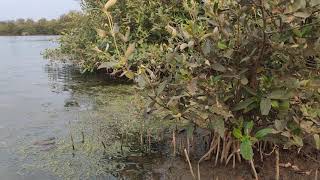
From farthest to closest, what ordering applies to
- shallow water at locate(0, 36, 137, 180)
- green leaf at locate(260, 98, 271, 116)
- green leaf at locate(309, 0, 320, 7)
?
1. shallow water at locate(0, 36, 137, 180)
2. green leaf at locate(260, 98, 271, 116)
3. green leaf at locate(309, 0, 320, 7)

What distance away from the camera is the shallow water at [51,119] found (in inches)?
174

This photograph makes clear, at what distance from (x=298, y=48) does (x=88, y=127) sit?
3.35 m

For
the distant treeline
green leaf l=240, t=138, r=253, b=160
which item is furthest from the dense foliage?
the distant treeline

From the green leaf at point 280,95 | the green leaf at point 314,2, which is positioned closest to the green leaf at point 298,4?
the green leaf at point 314,2

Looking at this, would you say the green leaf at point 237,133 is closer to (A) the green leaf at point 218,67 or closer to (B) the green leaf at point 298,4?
(A) the green leaf at point 218,67

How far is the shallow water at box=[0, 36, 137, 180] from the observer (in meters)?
4.42

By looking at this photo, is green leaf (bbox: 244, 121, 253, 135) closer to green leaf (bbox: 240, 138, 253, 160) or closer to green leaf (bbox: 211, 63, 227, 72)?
green leaf (bbox: 240, 138, 253, 160)

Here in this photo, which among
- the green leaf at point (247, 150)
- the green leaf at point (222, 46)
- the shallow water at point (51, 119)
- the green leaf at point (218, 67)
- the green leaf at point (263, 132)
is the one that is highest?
the green leaf at point (222, 46)

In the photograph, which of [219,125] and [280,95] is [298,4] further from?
[219,125]

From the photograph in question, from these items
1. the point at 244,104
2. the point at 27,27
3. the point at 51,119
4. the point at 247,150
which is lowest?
the point at 51,119

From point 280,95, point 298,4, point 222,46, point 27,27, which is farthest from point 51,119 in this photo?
point 27,27

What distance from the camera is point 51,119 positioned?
6.50 metres

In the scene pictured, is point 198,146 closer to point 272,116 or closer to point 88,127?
point 272,116

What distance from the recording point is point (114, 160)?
4508 millimetres
